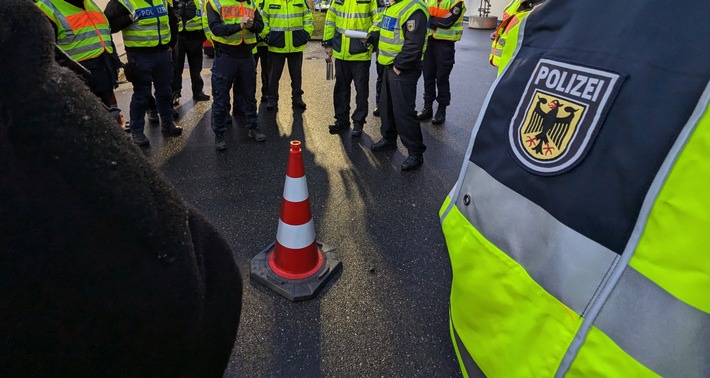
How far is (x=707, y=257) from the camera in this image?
748 mm

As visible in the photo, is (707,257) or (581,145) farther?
(581,145)

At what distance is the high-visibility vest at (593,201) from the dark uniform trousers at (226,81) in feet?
13.4

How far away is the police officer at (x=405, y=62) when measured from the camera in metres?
4.16

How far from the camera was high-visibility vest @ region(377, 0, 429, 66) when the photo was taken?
13.7 ft

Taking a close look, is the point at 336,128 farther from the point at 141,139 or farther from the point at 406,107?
the point at 141,139

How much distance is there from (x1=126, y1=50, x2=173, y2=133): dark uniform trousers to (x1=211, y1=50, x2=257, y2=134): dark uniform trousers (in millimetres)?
554

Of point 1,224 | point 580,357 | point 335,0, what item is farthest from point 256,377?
point 335,0

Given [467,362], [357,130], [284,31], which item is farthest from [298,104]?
[467,362]

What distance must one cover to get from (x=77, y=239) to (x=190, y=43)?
21.4 ft

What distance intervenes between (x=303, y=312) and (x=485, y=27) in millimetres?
18517

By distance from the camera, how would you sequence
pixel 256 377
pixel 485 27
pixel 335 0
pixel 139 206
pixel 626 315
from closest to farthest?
pixel 139 206
pixel 626 315
pixel 256 377
pixel 335 0
pixel 485 27

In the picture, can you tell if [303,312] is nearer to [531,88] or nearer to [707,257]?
[531,88]

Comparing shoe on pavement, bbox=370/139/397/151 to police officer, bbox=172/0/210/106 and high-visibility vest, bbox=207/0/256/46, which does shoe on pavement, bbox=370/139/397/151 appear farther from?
police officer, bbox=172/0/210/106

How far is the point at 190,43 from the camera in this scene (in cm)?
636
